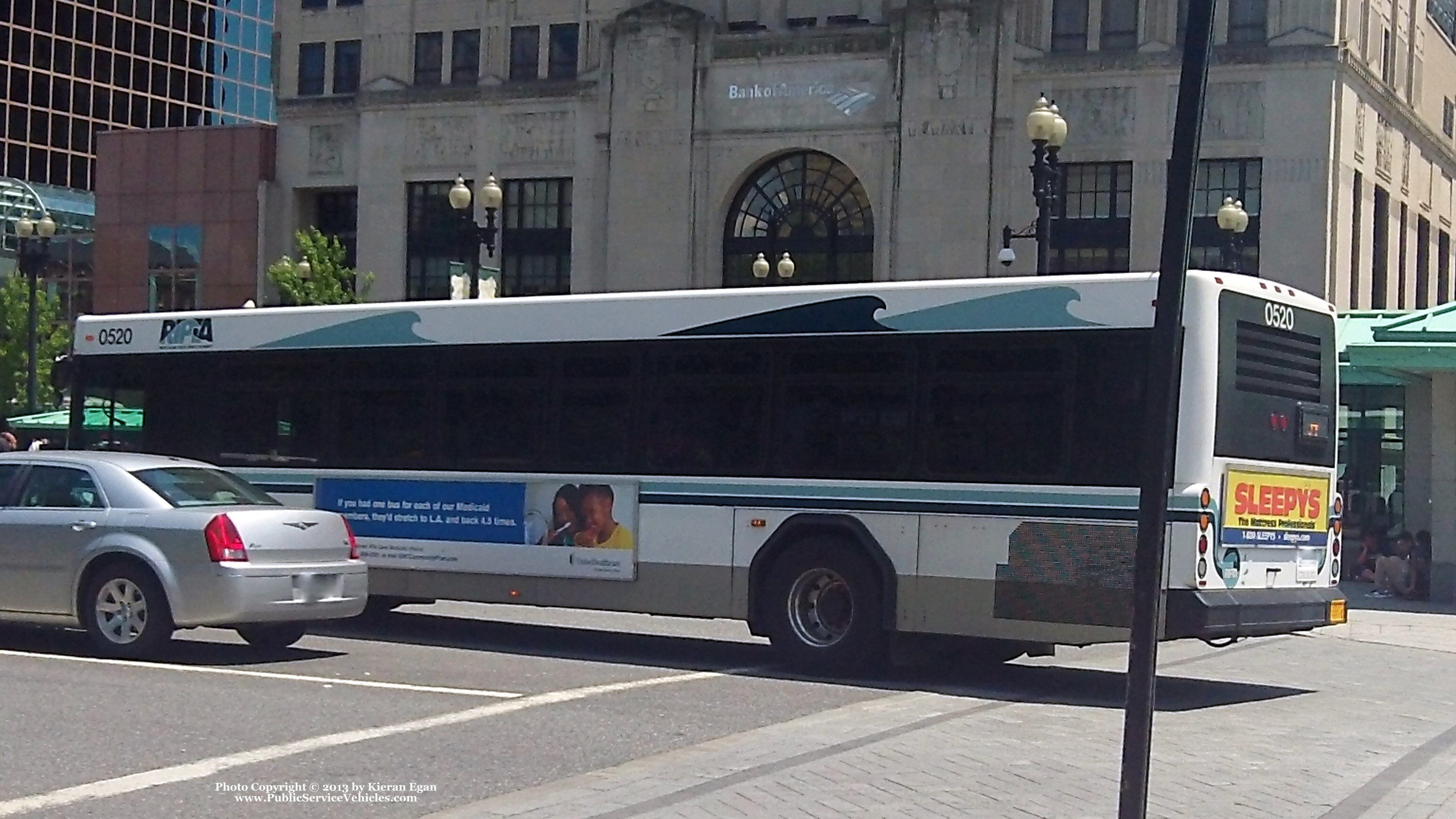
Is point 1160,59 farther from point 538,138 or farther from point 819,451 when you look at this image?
point 819,451

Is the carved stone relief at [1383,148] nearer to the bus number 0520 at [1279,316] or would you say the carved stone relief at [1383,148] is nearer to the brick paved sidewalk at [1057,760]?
the brick paved sidewalk at [1057,760]

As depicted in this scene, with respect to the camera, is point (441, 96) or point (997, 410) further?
point (441, 96)

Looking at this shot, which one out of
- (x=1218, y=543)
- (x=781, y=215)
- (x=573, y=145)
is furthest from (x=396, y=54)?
(x=1218, y=543)

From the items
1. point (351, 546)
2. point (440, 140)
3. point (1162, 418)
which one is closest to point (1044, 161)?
point (351, 546)

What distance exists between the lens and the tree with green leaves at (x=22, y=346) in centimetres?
5875

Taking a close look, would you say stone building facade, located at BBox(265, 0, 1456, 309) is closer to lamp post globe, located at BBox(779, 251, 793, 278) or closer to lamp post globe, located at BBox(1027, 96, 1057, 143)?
lamp post globe, located at BBox(779, 251, 793, 278)

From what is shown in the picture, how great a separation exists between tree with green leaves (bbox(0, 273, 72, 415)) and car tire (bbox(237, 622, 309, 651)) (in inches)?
1790

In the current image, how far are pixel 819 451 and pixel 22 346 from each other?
51.1 metres

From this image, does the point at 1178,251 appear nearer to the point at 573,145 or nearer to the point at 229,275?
the point at 573,145

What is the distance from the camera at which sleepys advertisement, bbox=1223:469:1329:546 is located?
43.4ft

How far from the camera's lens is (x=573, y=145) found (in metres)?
55.2

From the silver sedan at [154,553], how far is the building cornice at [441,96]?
41.6 metres

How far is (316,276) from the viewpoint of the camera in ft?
153

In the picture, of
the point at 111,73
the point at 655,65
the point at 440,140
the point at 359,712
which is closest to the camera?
the point at 359,712
